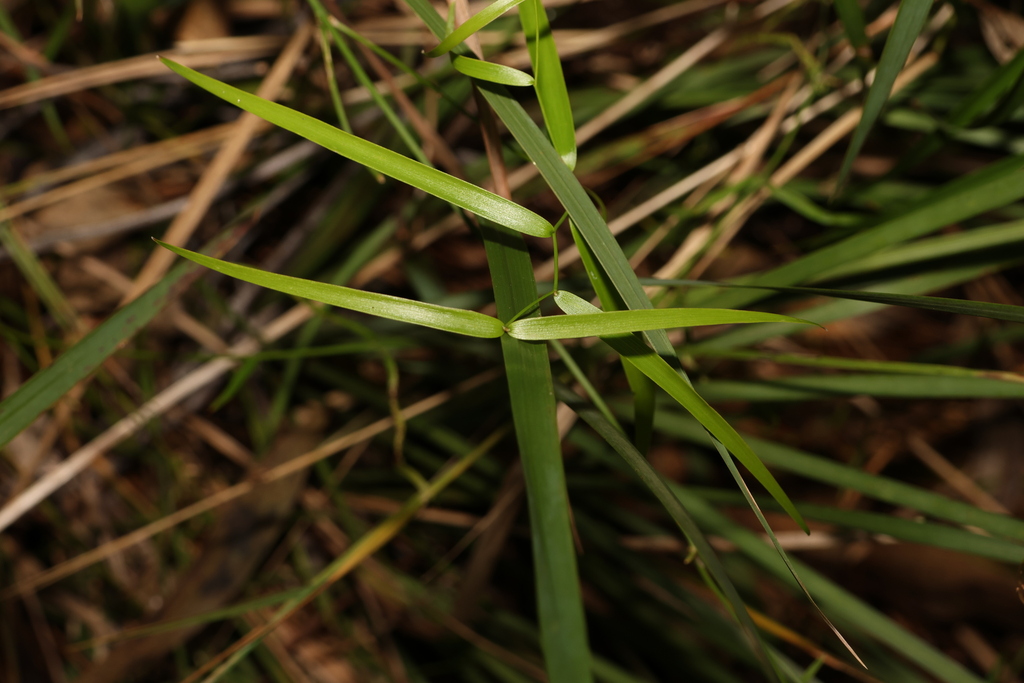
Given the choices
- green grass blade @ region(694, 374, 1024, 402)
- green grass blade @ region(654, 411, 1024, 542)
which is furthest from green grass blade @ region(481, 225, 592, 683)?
green grass blade @ region(694, 374, 1024, 402)

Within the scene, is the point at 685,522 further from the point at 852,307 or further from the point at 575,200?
the point at 852,307

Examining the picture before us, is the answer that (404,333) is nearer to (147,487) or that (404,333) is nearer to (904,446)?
(147,487)

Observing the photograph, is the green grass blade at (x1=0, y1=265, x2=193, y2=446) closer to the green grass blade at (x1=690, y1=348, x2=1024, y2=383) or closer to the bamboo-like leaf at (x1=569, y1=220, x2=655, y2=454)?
the bamboo-like leaf at (x1=569, y1=220, x2=655, y2=454)

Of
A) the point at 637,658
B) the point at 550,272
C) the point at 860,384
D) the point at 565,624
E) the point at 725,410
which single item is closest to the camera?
the point at 565,624

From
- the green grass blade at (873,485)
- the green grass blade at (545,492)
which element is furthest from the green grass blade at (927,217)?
the green grass blade at (545,492)

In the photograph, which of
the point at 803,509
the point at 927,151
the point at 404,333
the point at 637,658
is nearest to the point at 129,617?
the point at 404,333

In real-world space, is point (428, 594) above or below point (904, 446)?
below

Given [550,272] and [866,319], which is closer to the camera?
[550,272]
